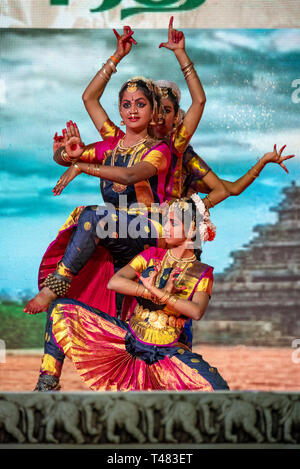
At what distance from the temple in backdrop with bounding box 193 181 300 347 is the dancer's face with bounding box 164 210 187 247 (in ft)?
10.3

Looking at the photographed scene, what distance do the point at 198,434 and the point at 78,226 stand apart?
3.94ft

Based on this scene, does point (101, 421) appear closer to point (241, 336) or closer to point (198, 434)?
point (198, 434)

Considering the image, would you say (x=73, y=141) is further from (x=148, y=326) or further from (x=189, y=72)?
(x=148, y=326)

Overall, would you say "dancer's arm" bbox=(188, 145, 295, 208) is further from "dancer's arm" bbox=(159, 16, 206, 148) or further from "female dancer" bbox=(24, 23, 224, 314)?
"dancer's arm" bbox=(159, 16, 206, 148)

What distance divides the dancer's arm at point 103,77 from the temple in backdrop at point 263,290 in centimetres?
282

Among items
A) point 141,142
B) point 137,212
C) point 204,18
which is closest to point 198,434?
point 137,212

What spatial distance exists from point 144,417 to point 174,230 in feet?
3.03

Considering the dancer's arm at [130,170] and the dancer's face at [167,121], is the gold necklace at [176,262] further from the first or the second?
the dancer's face at [167,121]

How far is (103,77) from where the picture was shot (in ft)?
13.5

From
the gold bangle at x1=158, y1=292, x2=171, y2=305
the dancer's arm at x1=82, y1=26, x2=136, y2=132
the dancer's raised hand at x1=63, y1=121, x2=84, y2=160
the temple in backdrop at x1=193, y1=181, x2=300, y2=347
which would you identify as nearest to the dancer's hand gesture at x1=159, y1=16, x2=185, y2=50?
the dancer's arm at x1=82, y1=26, x2=136, y2=132

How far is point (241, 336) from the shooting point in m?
7.08

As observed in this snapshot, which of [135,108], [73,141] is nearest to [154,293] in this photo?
[73,141]

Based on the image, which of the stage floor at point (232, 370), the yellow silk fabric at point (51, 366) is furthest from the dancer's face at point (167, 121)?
the stage floor at point (232, 370)

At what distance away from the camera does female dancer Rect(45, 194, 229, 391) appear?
3.50 metres
